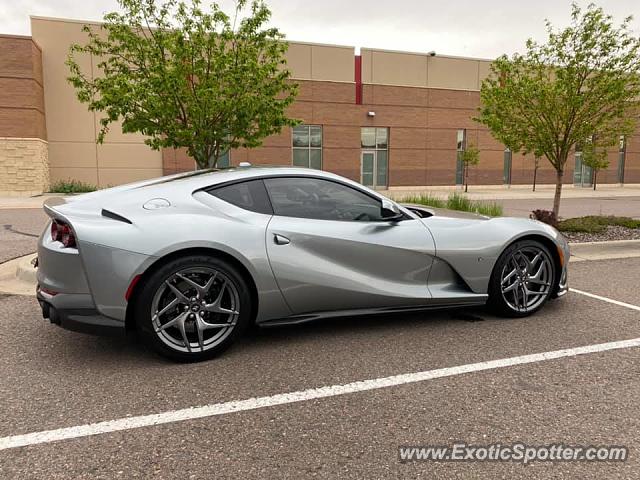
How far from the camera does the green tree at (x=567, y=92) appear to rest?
29.8ft

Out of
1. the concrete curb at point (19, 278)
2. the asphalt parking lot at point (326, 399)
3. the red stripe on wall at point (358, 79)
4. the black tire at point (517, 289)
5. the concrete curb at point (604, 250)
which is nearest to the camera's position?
the asphalt parking lot at point (326, 399)

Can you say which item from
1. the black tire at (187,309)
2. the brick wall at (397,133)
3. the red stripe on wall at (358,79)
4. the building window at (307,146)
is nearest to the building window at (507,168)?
the brick wall at (397,133)

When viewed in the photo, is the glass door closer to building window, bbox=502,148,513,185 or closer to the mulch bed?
building window, bbox=502,148,513,185

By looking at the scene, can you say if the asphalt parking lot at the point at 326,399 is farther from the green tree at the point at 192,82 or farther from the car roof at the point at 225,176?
the green tree at the point at 192,82

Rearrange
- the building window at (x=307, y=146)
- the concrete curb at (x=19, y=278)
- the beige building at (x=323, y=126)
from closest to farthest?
the concrete curb at (x=19, y=278)
the beige building at (x=323, y=126)
the building window at (x=307, y=146)

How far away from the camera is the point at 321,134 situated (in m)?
30.0

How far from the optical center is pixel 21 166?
78.2 ft

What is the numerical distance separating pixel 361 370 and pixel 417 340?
0.78 metres

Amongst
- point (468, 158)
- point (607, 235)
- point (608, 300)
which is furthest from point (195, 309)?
point (468, 158)

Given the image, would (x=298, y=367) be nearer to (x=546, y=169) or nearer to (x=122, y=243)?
(x=122, y=243)

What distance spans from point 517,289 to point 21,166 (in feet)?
83.8

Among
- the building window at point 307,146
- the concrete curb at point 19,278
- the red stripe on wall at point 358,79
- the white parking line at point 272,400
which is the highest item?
the red stripe on wall at point 358,79

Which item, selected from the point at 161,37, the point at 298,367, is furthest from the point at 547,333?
the point at 161,37

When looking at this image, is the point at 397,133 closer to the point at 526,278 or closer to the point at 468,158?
the point at 468,158
